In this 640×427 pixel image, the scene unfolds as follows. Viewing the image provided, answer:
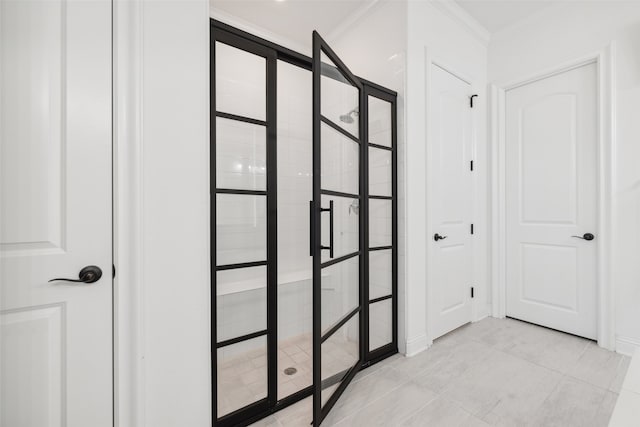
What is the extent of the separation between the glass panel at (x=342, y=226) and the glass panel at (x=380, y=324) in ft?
1.99

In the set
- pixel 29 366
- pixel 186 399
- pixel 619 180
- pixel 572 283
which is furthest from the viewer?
pixel 572 283

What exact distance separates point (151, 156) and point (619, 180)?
10.8 ft

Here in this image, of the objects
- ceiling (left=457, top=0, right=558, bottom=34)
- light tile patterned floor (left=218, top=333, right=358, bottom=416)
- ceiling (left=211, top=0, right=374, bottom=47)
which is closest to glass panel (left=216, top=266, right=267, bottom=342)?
light tile patterned floor (left=218, top=333, right=358, bottom=416)

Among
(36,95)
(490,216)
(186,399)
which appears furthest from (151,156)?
(490,216)

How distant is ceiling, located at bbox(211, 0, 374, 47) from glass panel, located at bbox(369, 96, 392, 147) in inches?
39.7

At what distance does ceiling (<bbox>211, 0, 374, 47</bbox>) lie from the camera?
2.48 m

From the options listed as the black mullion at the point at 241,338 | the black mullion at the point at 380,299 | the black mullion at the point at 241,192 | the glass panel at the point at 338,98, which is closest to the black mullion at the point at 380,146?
the glass panel at the point at 338,98

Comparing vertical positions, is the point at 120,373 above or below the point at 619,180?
below

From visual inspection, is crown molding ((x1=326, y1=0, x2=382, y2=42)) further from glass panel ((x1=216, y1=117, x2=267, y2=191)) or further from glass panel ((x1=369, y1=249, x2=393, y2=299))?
glass panel ((x1=369, y1=249, x2=393, y2=299))

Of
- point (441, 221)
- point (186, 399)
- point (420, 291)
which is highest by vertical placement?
point (441, 221)

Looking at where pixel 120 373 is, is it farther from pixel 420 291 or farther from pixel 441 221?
pixel 441 221

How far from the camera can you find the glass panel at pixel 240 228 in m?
1.49

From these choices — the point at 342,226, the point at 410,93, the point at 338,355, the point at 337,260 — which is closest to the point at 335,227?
the point at 342,226

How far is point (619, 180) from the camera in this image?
224 centimetres
